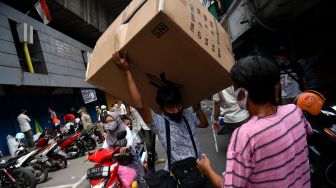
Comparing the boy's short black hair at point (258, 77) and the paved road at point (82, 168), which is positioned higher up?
the boy's short black hair at point (258, 77)

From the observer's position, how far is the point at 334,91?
3236 mm

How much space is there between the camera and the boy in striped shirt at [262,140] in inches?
53.5

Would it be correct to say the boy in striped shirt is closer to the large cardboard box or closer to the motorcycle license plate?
the large cardboard box

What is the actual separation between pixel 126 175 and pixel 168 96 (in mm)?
2053

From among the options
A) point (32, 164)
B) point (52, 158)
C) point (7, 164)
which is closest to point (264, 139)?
point (7, 164)

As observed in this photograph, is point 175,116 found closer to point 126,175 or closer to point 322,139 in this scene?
point 322,139

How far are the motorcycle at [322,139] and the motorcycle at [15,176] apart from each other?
5.67m

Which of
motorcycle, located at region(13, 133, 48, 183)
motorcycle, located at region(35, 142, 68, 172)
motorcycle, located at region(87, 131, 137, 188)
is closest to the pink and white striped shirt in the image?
motorcycle, located at region(87, 131, 137, 188)

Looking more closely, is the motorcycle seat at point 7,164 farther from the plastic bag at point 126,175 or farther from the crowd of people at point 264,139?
the crowd of people at point 264,139

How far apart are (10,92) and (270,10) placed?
1191 cm

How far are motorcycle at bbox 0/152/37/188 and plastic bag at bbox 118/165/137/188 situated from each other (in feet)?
11.4

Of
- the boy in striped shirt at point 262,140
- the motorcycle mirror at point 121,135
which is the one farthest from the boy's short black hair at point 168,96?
the motorcycle mirror at point 121,135

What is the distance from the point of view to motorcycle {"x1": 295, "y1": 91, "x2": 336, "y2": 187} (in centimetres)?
278

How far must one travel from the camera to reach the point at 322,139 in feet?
9.80
